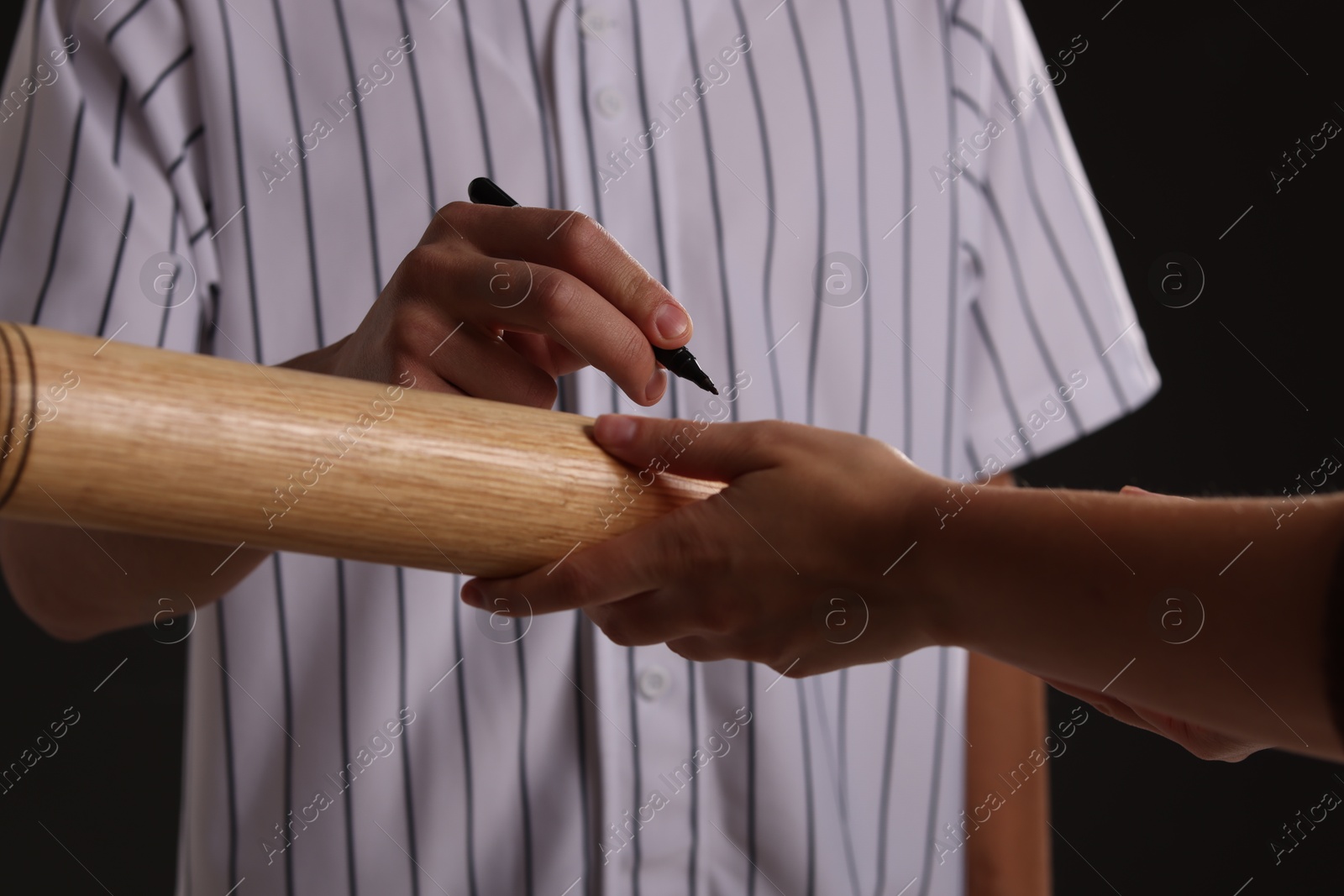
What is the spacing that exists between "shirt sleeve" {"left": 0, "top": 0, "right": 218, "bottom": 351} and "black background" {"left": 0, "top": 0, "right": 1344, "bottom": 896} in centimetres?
83

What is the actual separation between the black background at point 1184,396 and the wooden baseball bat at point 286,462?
4.22ft

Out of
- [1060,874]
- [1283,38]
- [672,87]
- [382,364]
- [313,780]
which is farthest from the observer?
[1060,874]

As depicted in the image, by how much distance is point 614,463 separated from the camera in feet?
2.01

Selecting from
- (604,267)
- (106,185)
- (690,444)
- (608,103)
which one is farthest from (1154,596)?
(106,185)

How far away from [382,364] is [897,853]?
812 millimetres

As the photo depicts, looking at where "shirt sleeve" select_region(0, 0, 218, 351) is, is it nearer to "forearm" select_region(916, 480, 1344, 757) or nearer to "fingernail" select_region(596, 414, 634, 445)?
"fingernail" select_region(596, 414, 634, 445)

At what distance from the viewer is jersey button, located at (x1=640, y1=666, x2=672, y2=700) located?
1.01 m

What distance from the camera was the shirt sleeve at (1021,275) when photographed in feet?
4.02

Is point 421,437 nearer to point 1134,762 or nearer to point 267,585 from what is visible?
point 267,585

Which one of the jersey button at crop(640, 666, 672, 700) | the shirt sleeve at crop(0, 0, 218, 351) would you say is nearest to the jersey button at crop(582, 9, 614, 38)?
the shirt sleeve at crop(0, 0, 218, 351)

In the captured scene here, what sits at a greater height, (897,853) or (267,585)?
(267,585)

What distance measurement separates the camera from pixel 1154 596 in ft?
1.73

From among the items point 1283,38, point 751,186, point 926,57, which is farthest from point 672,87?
point 1283,38

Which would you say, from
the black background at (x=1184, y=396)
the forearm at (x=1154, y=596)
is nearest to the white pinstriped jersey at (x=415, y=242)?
the forearm at (x=1154, y=596)
